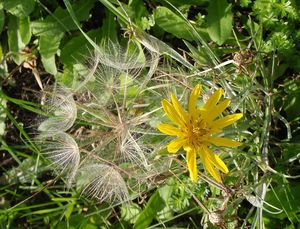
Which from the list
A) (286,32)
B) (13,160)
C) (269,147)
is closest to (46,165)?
(13,160)

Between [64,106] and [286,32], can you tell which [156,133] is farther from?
[286,32]

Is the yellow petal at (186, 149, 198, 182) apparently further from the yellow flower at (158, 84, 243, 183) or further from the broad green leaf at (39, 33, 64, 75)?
the broad green leaf at (39, 33, 64, 75)

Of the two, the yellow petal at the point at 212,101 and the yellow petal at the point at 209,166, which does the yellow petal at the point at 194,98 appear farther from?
the yellow petal at the point at 209,166

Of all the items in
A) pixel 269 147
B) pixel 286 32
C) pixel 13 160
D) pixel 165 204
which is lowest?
pixel 13 160

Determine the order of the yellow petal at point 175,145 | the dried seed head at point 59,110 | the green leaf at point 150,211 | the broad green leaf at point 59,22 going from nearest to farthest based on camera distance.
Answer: the yellow petal at point 175,145 → the dried seed head at point 59,110 → the green leaf at point 150,211 → the broad green leaf at point 59,22

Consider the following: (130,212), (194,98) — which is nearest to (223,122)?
→ (194,98)

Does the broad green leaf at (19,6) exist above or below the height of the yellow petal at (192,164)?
above

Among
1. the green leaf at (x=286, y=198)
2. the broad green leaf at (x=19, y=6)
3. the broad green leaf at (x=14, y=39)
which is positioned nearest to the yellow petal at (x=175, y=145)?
the green leaf at (x=286, y=198)
